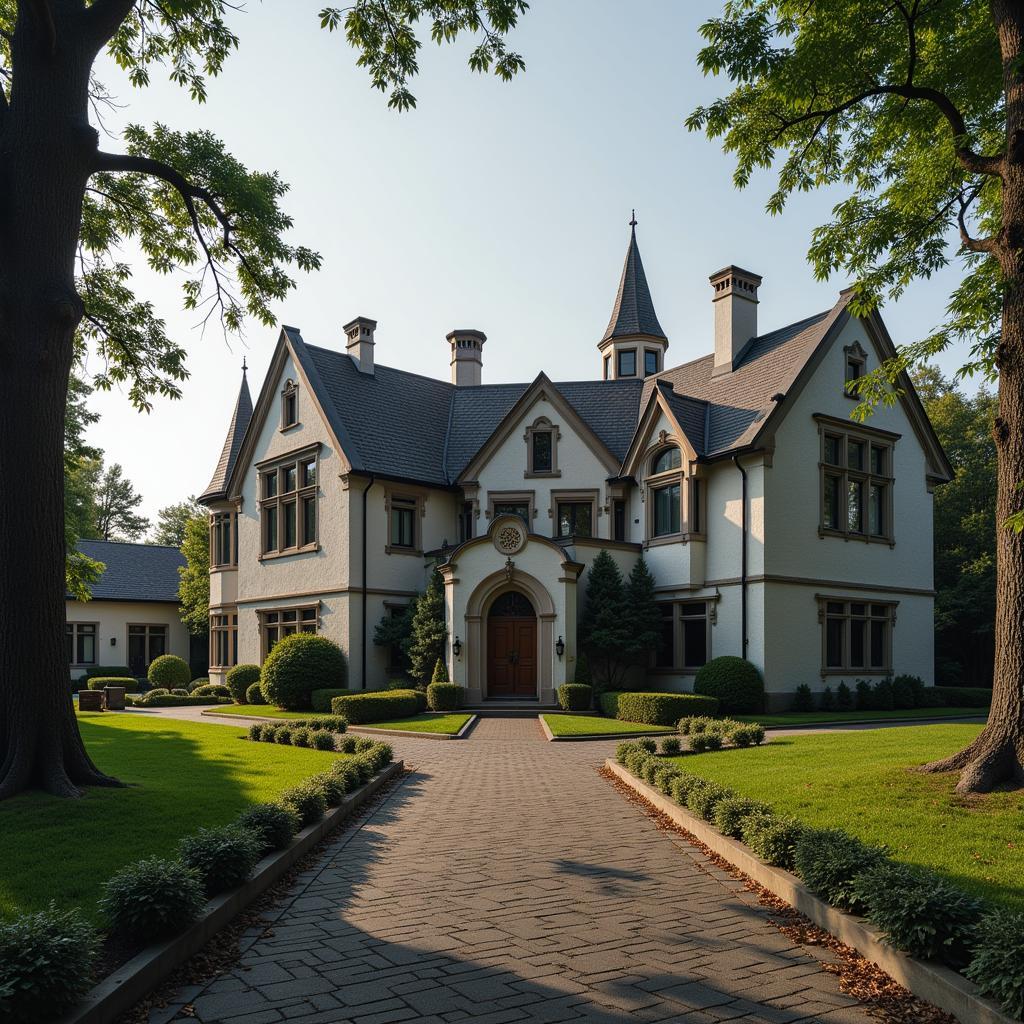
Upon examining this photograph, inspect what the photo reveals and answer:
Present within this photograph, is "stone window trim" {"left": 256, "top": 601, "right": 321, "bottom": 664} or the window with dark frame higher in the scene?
"stone window trim" {"left": 256, "top": 601, "right": 321, "bottom": 664}

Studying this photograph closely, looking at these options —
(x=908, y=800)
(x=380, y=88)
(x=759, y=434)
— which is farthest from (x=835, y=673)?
(x=380, y=88)

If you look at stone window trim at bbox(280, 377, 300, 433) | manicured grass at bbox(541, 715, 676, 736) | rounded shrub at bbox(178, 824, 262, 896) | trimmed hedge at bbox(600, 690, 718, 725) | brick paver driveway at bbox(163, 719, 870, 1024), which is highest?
stone window trim at bbox(280, 377, 300, 433)

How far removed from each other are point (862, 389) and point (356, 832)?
9402 millimetres

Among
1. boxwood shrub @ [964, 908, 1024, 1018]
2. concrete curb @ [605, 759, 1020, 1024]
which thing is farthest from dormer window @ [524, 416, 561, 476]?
boxwood shrub @ [964, 908, 1024, 1018]

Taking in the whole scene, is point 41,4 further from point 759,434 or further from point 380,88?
point 759,434

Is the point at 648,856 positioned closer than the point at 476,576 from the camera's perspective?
Yes

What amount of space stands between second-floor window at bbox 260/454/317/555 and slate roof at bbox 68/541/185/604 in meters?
15.0

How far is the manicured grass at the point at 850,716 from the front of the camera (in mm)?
22375

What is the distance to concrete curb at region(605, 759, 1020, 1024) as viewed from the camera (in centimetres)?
477

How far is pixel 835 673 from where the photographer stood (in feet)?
86.7

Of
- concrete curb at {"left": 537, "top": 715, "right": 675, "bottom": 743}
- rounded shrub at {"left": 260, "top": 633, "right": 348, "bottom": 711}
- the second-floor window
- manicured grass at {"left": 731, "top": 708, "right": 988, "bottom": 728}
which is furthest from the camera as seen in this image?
the second-floor window

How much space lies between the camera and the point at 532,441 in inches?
1175

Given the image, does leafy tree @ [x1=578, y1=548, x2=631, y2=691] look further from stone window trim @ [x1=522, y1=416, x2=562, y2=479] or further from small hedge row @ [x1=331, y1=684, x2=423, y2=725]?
small hedge row @ [x1=331, y1=684, x2=423, y2=725]

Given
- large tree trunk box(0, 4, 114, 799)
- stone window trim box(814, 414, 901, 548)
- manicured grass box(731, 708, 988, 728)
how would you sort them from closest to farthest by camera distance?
1. large tree trunk box(0, 4, 114, 799)
2. manicured grass box(731, 708, 988, 728)
3. stone window trim box(814, 414, 901, 548)
